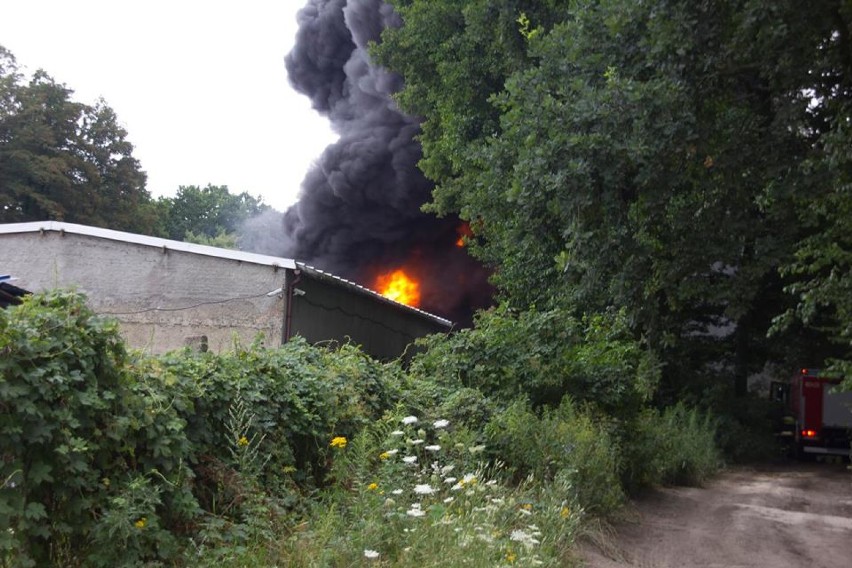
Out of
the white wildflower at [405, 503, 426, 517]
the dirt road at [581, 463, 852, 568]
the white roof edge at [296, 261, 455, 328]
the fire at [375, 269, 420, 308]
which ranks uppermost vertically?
the fire at [375, 269, 420, 308]

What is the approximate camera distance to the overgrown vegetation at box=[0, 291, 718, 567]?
418cm

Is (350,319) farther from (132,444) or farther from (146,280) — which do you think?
(132,444)

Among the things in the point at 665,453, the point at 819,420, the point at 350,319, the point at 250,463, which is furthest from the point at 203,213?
the point at 250,463

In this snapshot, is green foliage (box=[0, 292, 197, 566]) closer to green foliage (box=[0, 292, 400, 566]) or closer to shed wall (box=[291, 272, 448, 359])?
green foliage (box=[0, 292, 400, 566])

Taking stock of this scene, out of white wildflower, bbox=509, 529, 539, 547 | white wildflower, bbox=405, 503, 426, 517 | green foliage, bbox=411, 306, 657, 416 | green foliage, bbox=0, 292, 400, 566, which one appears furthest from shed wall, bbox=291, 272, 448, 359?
white wildflower, bbox=405, 503, 426, 517

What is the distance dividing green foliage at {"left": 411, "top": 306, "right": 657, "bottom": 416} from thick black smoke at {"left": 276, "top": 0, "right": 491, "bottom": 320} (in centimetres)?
1704

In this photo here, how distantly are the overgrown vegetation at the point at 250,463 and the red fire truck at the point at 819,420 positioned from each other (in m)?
18.0

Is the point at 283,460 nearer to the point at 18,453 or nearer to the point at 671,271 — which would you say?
the point at 18,453

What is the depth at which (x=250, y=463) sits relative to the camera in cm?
560

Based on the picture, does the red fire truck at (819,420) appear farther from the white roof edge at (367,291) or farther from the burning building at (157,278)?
the burning building at (157,278)

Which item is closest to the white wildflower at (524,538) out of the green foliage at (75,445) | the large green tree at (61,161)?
the green foliage at (75,445)

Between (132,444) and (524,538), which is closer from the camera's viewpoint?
(132,444)

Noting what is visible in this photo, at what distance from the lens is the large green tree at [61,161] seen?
36312 millimetres

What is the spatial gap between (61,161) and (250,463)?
35425 mm
